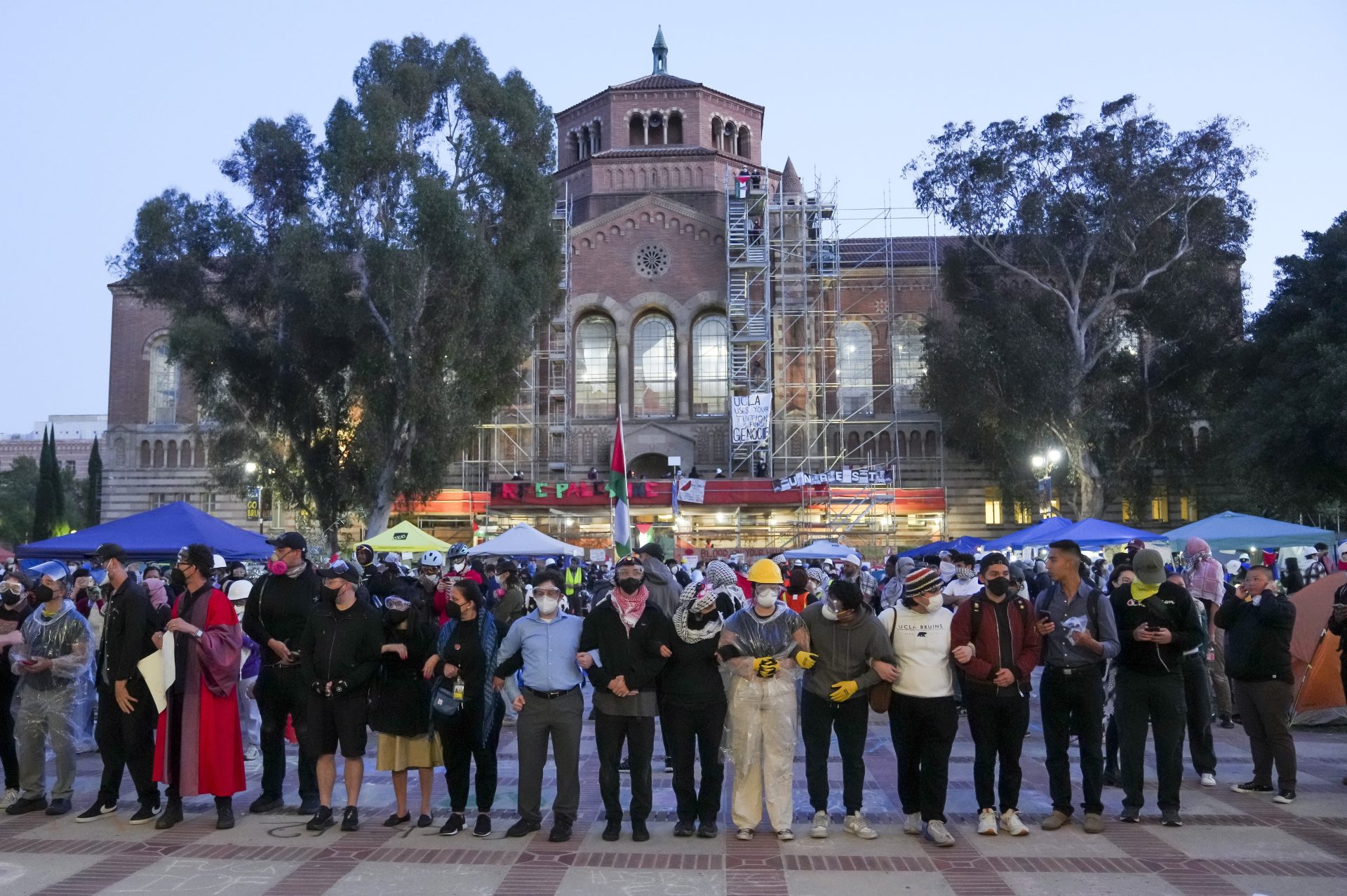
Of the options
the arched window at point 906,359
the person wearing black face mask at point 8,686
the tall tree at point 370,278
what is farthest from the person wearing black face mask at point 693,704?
the arched window at point 906,359

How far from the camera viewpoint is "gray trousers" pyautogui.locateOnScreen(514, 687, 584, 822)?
7555 mm

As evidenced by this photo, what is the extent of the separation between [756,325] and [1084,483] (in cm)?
1311

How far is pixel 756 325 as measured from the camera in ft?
137

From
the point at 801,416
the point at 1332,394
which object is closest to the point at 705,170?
the point at 801,416

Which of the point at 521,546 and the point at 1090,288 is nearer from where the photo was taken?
the point at 521,546

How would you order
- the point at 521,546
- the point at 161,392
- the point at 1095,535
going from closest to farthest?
the point at 1095,535 → the point at 521,546 → the point at 161,392

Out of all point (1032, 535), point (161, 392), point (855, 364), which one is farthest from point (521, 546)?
point (161, 392)

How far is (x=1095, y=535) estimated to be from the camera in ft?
→ 66.3

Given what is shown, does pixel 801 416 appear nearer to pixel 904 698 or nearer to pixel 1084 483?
pixel 1084 483

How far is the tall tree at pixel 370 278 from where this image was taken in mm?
29484

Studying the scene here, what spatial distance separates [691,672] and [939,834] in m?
1.88

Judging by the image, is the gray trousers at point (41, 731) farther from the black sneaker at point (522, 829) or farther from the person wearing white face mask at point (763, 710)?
the person wearing white face mask at point (763, 710)

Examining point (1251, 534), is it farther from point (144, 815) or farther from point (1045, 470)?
point (1045, 470)

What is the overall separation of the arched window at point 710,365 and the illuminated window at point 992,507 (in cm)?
1044
